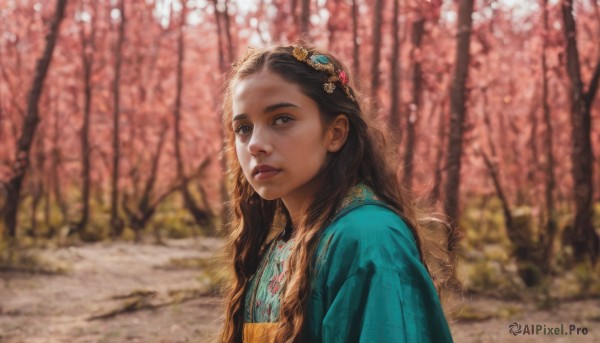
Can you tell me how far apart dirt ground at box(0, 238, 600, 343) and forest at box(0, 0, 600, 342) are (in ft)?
0.10

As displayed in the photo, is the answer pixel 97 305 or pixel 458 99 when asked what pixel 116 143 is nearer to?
pixel 97 305

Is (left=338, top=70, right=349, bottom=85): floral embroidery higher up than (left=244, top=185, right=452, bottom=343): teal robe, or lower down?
higher up

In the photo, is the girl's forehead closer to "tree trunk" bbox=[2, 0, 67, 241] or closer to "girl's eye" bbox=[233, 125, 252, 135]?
"girl's eye" bbox=[233, 125, 252, 135]

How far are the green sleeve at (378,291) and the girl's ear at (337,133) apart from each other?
0.39 m

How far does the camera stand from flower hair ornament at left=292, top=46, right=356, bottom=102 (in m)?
1.90

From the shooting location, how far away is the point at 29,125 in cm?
805

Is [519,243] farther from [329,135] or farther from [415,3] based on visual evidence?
[329,135]

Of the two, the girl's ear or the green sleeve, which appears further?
the girl's ear

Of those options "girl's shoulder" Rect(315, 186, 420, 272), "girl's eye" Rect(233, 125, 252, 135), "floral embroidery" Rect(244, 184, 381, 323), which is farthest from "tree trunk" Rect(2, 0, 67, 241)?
"girl's shoulder" Rect(315, 186, 420, 272)

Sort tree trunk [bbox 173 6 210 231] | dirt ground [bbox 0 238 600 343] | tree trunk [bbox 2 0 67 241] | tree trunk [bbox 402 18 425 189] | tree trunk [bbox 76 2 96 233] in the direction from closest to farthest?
dirt ground [bbox 0 238 600 343]
tree trunk [bbox 2 0 67 241]
tree trunk [bbox 402 18 425 189]
tree trunk [bbox 76 2 96 233]
tree trunk [bbox 173 6 210 231]

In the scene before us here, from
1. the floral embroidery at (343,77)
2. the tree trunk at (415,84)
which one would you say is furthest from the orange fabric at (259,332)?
the tree trunk at (415,84)

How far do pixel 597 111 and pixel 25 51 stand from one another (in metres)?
10.1

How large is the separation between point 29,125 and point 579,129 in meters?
5.83

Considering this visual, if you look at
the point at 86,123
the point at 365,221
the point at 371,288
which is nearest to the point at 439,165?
the point at 86,123
